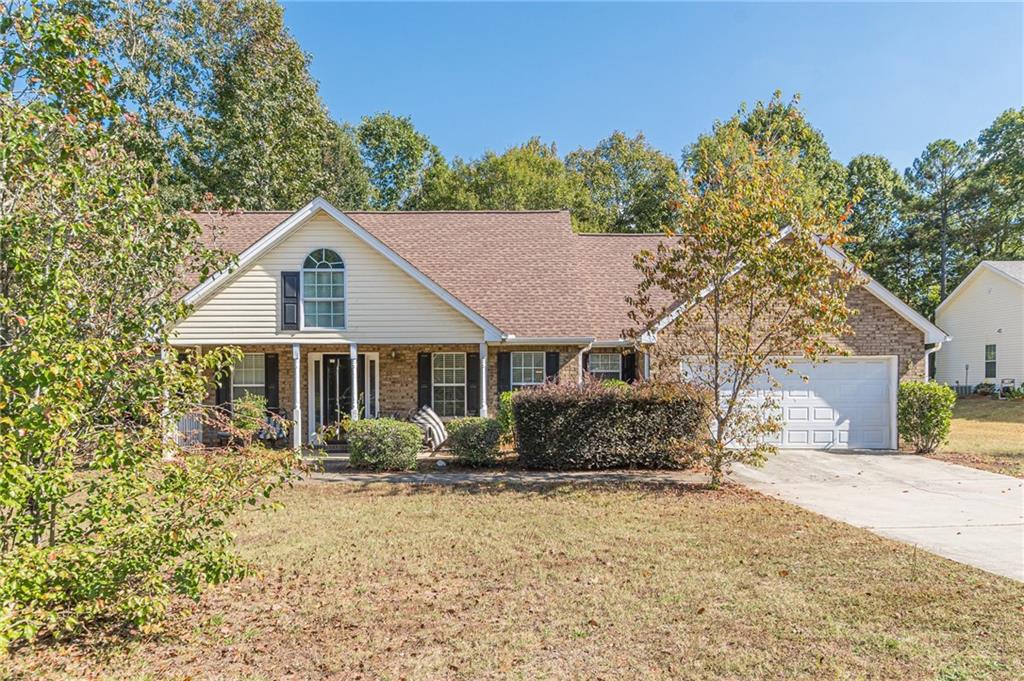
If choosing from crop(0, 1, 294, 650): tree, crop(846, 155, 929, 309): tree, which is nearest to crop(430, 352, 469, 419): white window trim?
crop(0, 1, 294, 650): tree

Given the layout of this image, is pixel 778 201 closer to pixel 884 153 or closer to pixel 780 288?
pixel 780 288

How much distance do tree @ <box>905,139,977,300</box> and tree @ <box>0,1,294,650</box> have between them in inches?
1779

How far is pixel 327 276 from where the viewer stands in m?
15.2

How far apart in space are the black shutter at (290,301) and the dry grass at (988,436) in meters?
14.8

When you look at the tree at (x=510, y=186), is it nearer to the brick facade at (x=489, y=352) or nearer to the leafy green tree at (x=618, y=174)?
the leafy green tree at (x=618, y=174)

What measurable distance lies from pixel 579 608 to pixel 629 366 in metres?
11.7

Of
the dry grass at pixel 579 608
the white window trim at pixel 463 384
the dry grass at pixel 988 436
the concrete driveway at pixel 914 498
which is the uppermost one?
the white window trim at pixel 463 384

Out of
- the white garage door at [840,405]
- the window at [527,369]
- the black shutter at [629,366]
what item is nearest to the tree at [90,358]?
the window at [527,369]

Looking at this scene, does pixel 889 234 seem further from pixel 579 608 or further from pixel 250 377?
pixel 579 608

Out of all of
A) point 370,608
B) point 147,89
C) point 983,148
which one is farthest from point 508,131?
point 370,608

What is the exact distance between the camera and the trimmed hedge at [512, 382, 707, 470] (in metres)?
12.5

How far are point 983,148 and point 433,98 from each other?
114ft

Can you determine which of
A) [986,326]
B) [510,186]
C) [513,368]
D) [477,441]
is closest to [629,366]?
[513,368]

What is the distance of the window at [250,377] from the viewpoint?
52.6ft
